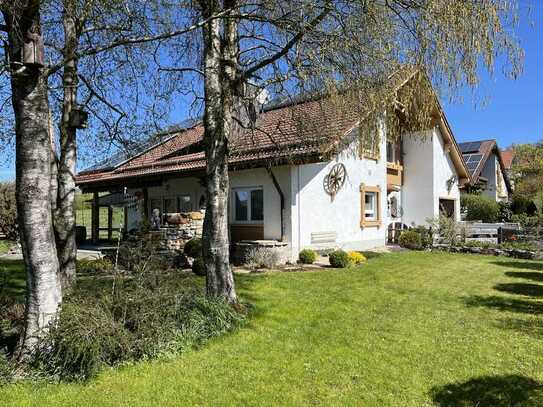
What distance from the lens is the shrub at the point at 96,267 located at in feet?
36.9

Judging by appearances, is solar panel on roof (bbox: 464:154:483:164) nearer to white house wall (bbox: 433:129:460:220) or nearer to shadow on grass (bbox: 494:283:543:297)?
white house wall (bbox: 433:129:460:220)

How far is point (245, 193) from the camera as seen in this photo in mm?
14945

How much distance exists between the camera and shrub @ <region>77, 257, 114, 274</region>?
1125 cm

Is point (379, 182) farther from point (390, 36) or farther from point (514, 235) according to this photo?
point (390, 36)

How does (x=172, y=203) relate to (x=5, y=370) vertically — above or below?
above

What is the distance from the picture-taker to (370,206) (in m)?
17.8

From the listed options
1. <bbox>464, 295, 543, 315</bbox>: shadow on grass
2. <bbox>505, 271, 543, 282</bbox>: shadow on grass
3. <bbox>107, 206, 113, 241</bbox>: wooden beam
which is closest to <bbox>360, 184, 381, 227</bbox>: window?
<bbox>505, 271, 543, 282</bbox>: shadow on grass

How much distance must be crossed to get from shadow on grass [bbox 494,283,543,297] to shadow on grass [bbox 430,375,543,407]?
5158 millimetres

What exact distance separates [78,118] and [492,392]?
23.0ft

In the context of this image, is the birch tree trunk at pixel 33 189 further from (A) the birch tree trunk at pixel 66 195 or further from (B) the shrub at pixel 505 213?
(B) the shrub at pixel 505 213

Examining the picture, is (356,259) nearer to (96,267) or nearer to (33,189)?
(96,267)

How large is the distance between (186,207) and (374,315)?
11642 millimetres

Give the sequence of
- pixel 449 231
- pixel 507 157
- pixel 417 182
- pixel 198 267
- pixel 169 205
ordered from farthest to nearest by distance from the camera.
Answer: pixel 507 157 → pixel 417 182 → pixel 169 205 → pixel 449 231 → pixel 198 267

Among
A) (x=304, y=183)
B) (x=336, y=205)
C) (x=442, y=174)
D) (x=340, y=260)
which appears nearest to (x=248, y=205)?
(x=304, y=183)
